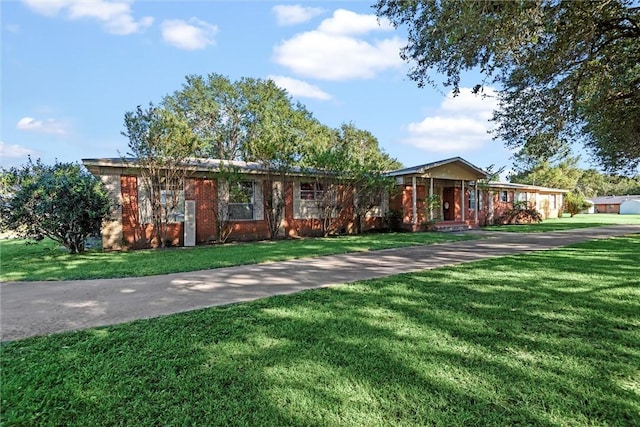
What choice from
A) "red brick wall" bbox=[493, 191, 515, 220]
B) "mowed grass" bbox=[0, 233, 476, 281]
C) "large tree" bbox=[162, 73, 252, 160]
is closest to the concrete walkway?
"mowed grass" bbox=[0, 233, 476, 281]

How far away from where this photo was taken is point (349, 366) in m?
2.70

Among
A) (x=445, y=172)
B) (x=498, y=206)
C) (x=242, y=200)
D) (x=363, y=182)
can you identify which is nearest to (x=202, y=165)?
(x=242, y=200)

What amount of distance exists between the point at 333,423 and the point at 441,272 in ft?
15.8

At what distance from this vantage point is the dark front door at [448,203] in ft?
65.0

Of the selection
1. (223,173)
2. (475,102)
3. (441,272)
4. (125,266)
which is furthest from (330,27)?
(125,266)

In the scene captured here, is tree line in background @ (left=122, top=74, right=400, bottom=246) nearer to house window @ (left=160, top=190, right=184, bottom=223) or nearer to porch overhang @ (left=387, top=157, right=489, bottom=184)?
house window @ (left=160, top=190, right=184, bottom=223)

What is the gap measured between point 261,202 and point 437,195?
10043mm

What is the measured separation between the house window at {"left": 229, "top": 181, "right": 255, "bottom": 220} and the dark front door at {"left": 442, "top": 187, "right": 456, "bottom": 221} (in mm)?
12294

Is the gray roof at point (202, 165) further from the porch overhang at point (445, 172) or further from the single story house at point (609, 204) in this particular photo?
the single story house at point (609, 204)

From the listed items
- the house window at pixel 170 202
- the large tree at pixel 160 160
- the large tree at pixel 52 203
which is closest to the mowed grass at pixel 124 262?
the large tree at pixel 52 203

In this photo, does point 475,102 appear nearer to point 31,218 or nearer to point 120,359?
point 120,359

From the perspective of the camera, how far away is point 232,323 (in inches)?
146

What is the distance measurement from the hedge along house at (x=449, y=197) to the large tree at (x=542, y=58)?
18.5 feet

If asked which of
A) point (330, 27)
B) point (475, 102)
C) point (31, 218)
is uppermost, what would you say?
point (330, 27)
